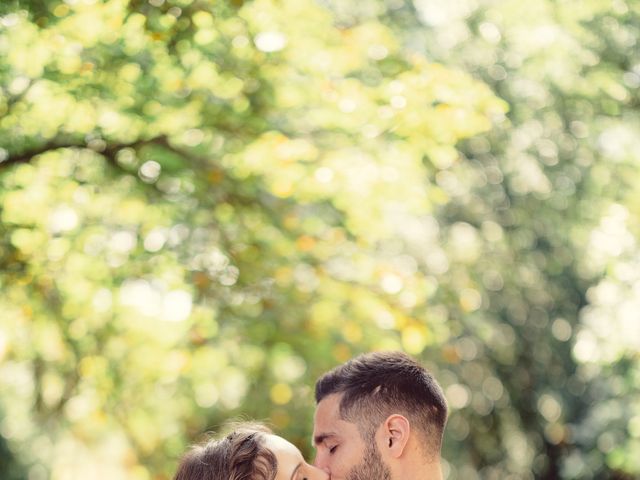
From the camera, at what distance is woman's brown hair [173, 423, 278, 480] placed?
156 inches

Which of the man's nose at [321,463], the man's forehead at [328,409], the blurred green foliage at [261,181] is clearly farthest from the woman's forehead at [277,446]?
the blurred green foliage at [261,181]

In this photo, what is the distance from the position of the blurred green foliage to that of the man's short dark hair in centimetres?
234

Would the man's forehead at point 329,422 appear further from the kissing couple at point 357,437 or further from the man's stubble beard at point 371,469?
the man's stubble beard at point 371,469

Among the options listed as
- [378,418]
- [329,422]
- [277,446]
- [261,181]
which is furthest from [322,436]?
[261,181]

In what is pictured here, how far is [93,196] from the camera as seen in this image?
25.6ft

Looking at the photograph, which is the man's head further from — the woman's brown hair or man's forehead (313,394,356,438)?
the woman's brown hair

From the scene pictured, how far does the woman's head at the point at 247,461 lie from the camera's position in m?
3.96

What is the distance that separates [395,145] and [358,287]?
1.23 meters

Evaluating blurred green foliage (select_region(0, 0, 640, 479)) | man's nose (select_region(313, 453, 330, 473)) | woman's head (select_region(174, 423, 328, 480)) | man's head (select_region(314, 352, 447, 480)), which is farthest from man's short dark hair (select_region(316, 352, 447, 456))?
blurred green foliage (select_region(0, 0, 640, 479))

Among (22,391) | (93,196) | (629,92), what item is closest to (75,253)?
(93,196)

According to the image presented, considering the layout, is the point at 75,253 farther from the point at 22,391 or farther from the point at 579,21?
the point at 22,391

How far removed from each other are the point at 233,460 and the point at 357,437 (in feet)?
1.94

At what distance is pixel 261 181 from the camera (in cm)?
755

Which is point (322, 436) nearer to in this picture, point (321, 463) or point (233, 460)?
point (321, 463)
